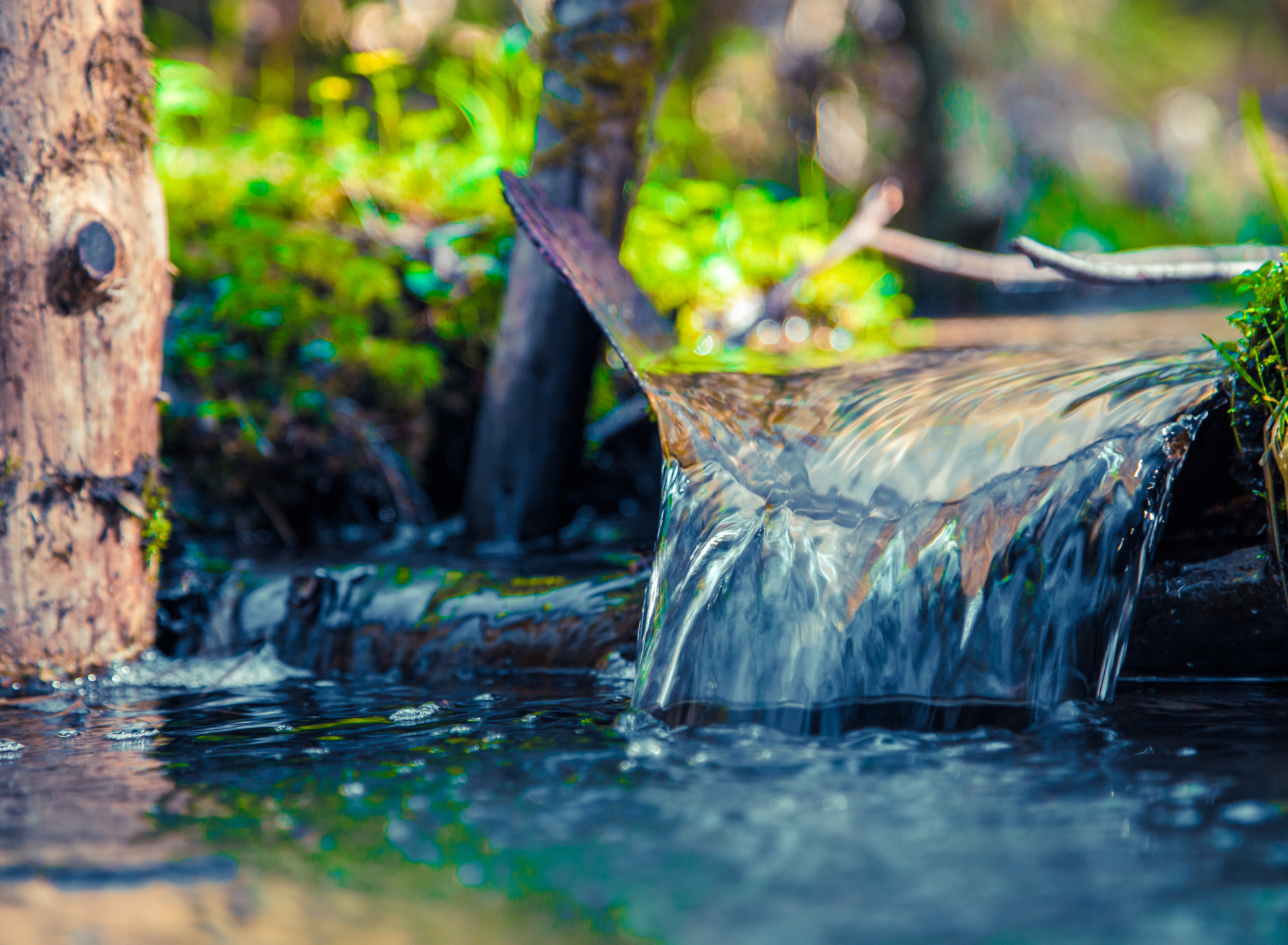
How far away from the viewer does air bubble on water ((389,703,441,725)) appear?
1984 mm

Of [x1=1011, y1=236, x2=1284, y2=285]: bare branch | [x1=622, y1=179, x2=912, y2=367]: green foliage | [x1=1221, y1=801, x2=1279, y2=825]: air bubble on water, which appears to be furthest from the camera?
[x1=622, y1=179, x2=912, y2=367]: green foliage

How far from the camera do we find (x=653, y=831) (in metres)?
1.34

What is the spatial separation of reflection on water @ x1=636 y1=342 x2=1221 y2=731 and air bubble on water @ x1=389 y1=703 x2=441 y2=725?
0.50m

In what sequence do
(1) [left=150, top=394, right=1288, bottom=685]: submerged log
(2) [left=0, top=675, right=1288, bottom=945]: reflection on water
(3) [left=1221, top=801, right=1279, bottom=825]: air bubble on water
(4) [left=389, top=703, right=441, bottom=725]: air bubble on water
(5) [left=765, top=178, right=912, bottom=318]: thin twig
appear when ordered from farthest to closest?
(5) [left=765, top=178, right=912, bottom=318]: thin twig, (1) [left=150, top=394, right=1288, bottom=685]: submerged log, (4) [left=389, top=703, right=441, bottom=725]: air bubble on water, (3) [left=1221, top=801, right=1279, bottom=825]: air bubble on water, (2) [left=0, top=675, right=1288, bottom=945]: reflection on water

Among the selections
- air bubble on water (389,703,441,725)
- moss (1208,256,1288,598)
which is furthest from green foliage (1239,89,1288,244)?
air bubble on water (389,703,441,725)

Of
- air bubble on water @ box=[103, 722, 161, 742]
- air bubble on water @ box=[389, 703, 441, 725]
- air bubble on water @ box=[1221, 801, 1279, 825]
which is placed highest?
air bubble on water @ box=[1221, 801, 1279, 825]

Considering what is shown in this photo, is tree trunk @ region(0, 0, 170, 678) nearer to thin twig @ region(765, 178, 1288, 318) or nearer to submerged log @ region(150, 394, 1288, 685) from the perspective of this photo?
submerged log @ region(150, 394, 1288, 685)

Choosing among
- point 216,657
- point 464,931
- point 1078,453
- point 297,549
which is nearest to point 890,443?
point 1078,453

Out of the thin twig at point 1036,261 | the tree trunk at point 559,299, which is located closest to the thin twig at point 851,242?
the thin twig at point 1036,261

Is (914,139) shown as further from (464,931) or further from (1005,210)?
(464,931)

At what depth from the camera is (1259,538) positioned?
2098 mm

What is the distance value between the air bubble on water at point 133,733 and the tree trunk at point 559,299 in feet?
4.48

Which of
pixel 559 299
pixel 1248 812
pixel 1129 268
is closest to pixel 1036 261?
pixel 1129 268

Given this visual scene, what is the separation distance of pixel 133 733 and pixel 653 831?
1255mm
